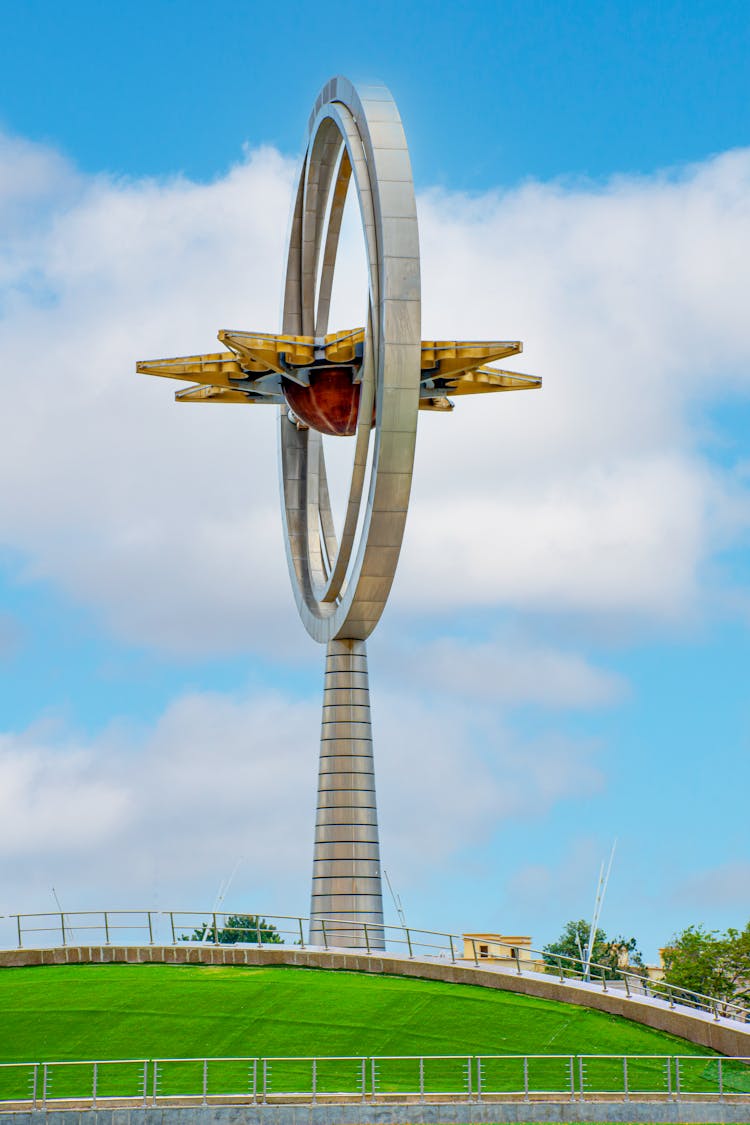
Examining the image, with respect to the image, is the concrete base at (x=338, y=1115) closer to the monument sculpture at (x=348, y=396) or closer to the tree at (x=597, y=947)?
the monument sculpture at (x=348, y=396)

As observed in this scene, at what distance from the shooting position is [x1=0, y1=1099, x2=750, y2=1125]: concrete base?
1225 inches

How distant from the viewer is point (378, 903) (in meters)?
48.8

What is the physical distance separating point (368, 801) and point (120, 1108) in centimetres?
1901

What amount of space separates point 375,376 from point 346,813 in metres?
12.5

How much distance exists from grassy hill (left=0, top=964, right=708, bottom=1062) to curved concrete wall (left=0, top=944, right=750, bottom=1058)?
0.38 m

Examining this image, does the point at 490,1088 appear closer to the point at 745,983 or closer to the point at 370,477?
the point at 370,477

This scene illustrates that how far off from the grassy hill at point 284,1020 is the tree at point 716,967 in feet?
112

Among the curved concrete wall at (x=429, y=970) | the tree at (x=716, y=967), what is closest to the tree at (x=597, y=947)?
the tree at (x=716, y=967)

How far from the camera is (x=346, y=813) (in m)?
49.6

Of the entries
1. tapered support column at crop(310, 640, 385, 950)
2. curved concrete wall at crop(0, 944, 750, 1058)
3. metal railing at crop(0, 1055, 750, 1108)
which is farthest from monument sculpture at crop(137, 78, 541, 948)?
metal railing at crop(0, 1055, 750, 1108)

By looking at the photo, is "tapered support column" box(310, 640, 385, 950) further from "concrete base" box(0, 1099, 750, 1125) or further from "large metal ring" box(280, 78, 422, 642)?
"concrete base" box(0, 1099, 750, 1125)

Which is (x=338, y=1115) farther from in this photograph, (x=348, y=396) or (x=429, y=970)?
(x=348, y=396)

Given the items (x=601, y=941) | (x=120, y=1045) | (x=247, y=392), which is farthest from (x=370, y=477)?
(x=601, y=941)

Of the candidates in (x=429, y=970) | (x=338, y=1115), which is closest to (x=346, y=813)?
(x=429, y=970)
